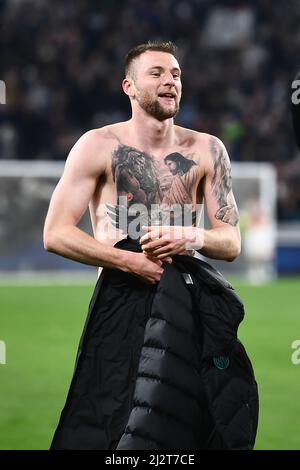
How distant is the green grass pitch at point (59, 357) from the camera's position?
19.9 ft

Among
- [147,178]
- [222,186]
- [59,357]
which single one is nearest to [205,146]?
[222,186]

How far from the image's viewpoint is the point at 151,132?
4.39 metres

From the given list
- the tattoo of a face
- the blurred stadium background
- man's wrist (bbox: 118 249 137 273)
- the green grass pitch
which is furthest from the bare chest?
the blurred stadium background

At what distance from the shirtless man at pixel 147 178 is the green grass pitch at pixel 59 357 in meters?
1.61

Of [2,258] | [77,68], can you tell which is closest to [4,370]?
[2,258]

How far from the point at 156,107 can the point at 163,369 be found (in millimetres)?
1014

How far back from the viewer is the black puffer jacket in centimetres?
401

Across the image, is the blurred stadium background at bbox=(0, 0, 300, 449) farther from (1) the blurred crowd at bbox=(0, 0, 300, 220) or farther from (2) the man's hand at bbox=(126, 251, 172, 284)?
(2) the man's hand at bbox=(126, 251, 172, 284)

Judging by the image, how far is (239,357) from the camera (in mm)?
4184

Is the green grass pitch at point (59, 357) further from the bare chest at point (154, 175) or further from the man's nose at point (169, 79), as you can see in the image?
the man's nose at point (169, 79)

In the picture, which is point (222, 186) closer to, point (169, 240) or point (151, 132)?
point (151, 132)

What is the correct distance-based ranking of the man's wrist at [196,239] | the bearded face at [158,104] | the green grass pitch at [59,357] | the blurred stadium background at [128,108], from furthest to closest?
the blurred stadium background at [128,108]
the green grass pitch at [59,357]
the bearded face at [158,104]
the man's wrist at [196,239]

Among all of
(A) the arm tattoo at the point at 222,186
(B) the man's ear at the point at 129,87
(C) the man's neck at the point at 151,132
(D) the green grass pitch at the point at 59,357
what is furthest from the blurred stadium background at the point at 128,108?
(B) the man's ear at the point at 129,87
